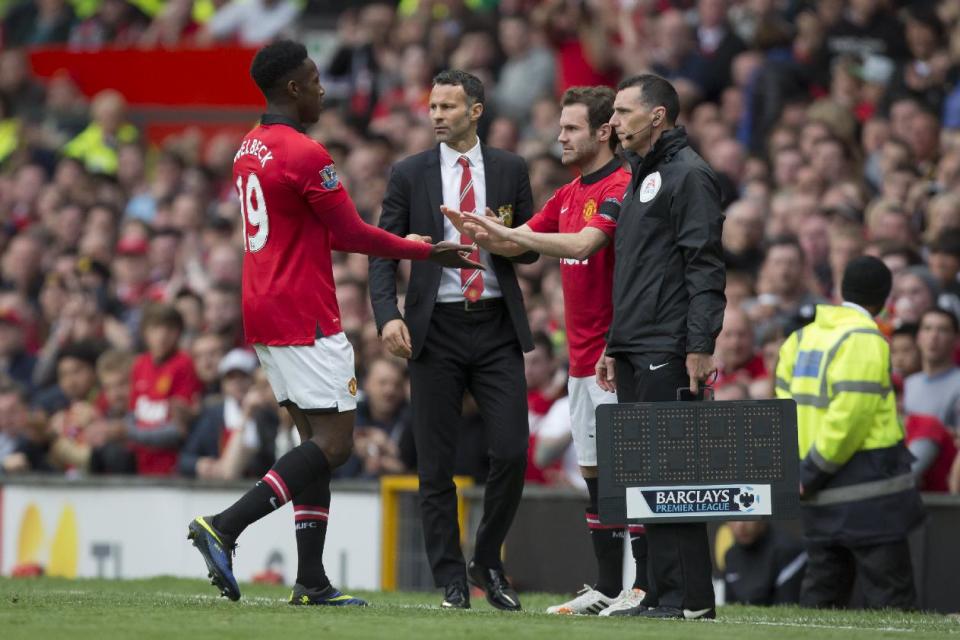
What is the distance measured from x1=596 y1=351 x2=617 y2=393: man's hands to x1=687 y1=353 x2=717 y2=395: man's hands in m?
0.63

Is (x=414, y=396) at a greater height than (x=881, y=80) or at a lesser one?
lesser

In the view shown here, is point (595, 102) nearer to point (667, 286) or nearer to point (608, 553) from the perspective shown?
point (667, 286)

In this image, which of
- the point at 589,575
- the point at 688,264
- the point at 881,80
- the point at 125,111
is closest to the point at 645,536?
the point at 688,264

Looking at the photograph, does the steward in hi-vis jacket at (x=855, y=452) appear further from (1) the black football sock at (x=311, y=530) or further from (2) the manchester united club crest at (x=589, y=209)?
(1) the black football sock at (x=311, y=530)

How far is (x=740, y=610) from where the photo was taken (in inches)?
389

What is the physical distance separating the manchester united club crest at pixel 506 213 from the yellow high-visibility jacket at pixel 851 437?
2.07 m

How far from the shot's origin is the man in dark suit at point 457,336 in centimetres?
908

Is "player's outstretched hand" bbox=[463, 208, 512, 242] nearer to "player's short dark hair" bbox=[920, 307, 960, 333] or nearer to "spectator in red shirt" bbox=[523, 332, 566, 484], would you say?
"player's short dark hair" bbox=[920, 307, 960, 333]

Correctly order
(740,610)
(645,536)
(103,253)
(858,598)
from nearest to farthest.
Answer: (645,536) → (740,610) → (858,598) → (103,253)

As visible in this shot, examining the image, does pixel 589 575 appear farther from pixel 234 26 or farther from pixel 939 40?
pixel 234 26

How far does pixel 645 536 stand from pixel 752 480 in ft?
3.14

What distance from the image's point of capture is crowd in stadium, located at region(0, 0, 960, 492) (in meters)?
12.6

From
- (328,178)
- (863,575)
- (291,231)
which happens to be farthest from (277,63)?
(863,575)

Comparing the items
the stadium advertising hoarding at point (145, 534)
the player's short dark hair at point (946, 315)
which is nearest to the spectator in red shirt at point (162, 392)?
the stadium advertising hoarding at point (145, 534)
